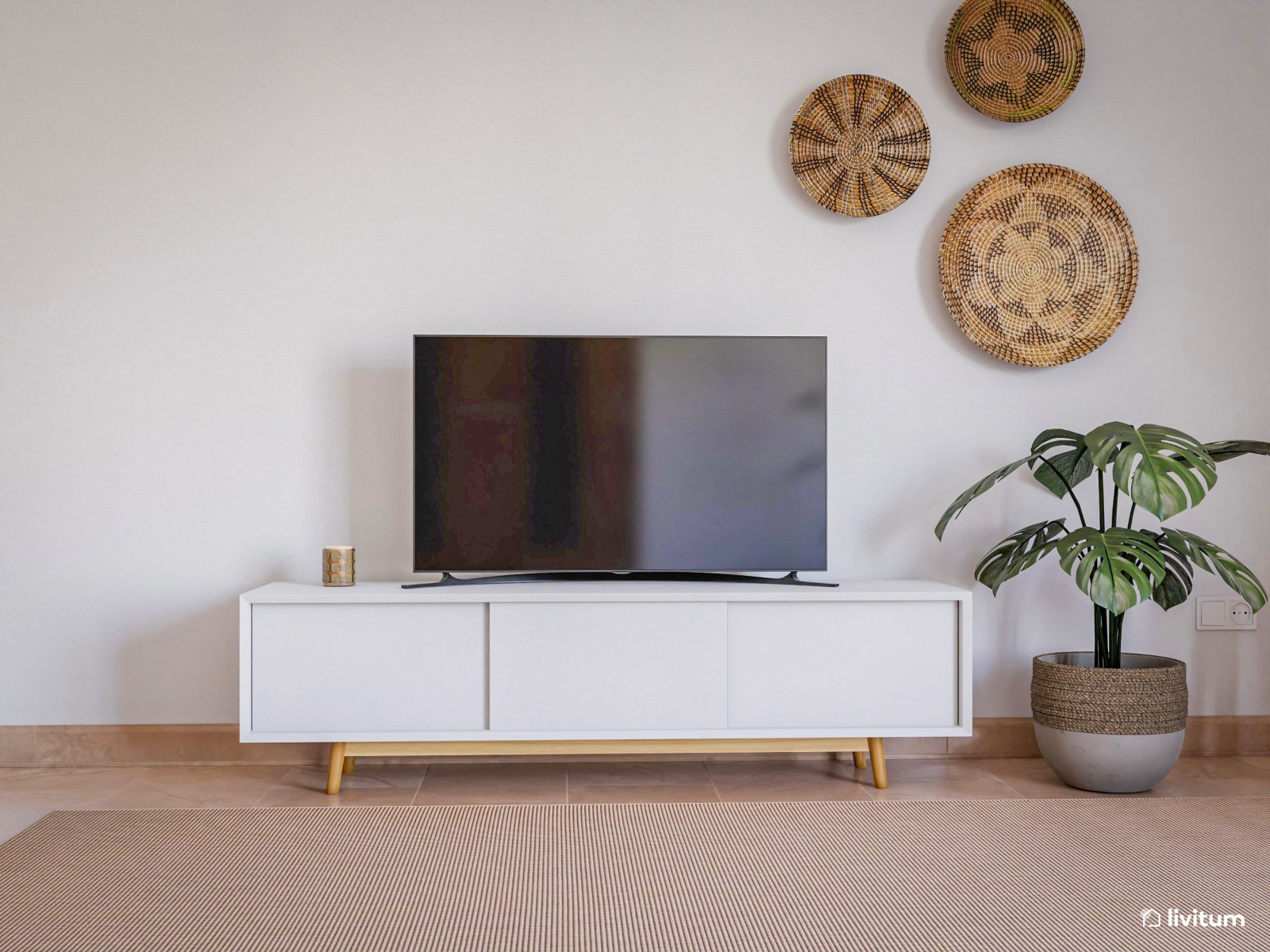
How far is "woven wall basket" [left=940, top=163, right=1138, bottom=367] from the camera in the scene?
8.65 ft

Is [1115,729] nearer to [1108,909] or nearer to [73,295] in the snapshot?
[1108,909]

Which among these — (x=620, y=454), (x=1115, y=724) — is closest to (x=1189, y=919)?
(x=1115, y=724)

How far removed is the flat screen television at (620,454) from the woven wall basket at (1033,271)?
0.56 m

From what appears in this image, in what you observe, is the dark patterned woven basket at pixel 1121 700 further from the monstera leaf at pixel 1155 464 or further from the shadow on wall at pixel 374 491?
the shadow on wall at pixel 374 491

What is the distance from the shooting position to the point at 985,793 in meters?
2.29

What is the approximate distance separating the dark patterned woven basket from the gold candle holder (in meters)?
1.83

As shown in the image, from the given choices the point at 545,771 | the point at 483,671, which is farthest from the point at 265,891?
the point at 545,771

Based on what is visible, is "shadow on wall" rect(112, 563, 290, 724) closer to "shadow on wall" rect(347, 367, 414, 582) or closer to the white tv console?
"shadow on wall" rect(347, 367, 414, 582)

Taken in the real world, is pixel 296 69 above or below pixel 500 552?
above

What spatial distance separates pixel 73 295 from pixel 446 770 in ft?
5.50

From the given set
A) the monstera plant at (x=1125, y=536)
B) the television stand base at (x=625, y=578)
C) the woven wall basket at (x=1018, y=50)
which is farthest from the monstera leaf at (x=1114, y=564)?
the woven wall basket at (x=1018, y=50)

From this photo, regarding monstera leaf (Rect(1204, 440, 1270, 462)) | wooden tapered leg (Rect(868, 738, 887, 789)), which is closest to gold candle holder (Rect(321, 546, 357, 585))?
wooden tapered leg (Rect(868, 738, 887, 789))

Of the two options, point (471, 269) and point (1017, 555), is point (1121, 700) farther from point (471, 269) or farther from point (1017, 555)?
point (471, 269)

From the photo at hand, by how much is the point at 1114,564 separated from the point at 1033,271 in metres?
0.95
